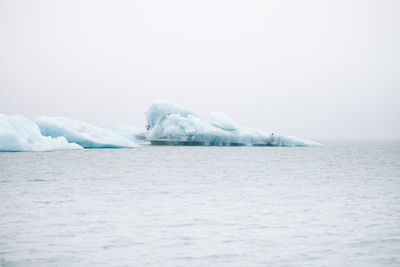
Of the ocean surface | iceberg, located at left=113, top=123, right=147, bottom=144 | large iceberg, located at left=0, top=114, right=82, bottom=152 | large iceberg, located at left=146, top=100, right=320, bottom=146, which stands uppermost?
large iceberg, located at left=146, top=100, right=320, bottom=146

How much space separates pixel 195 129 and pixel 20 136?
16.9 metres

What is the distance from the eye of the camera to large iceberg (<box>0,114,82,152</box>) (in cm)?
3027

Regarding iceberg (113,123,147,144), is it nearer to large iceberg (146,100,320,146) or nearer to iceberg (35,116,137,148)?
large iceberg (146,100,320,146)

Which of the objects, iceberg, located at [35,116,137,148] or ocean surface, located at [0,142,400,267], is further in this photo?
iceberg, located at [35,116,137,148]

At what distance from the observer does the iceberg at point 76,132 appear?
1394 inches

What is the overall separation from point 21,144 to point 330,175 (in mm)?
20850

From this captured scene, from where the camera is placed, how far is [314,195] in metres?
15.8

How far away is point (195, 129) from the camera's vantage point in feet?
143

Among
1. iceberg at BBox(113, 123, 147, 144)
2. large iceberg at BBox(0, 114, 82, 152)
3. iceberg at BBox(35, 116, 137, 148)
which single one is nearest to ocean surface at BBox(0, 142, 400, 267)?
large iceberg at BBox(0, 114, 82, 152)

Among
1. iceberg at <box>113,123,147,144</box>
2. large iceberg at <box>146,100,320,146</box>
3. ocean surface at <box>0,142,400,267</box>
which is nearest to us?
ocean surface at <box>0,142,400,267</box>

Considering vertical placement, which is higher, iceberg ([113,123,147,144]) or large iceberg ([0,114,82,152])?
iceberg ([113,123,147,144])

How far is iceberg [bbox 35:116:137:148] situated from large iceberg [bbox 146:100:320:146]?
7368 mm

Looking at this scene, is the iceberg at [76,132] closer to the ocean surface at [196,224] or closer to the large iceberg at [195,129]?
the large iceberg at [195,129]

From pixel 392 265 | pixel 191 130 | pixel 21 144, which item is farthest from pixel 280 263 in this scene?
pixel 191 130
